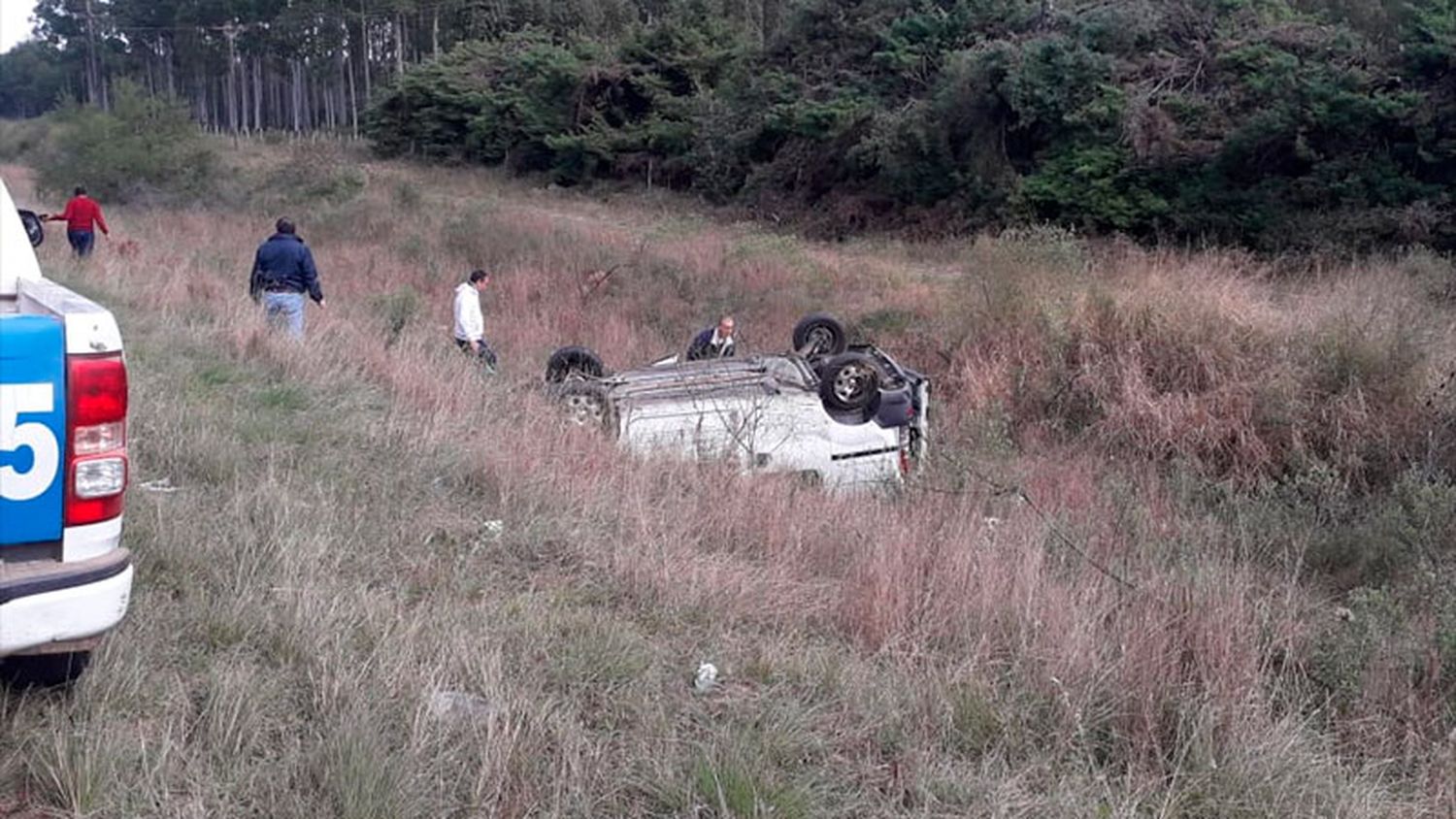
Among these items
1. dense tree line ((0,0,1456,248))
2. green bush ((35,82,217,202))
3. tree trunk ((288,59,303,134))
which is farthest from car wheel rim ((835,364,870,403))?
tree trunk ((288,59,303,134))

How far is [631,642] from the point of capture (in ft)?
13.9

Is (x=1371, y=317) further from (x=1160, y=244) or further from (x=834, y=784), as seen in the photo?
(x=1160, y=244)

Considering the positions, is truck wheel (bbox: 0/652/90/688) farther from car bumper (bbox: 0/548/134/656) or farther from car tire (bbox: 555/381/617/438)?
car tire (bbox: 555/381/617/438)

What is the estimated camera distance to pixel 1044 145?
90.1 ft

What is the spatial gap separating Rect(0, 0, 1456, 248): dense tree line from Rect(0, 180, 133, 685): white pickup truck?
69.6 ft

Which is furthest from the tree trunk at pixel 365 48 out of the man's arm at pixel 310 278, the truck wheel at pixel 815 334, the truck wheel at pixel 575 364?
the truck wheel at pixel 575 364

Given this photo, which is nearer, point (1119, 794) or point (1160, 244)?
point (1119, 794)

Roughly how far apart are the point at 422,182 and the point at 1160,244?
2476 cm

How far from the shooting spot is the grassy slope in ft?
11.0

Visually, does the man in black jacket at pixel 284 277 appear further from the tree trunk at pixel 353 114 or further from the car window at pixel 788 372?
the tree trunk at pixel 353 114

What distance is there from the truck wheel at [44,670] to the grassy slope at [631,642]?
0.06 m

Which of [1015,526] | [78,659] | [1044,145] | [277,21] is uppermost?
[277,21]

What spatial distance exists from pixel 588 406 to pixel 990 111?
2147cm

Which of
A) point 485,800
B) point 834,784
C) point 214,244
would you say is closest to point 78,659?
point 485,800
